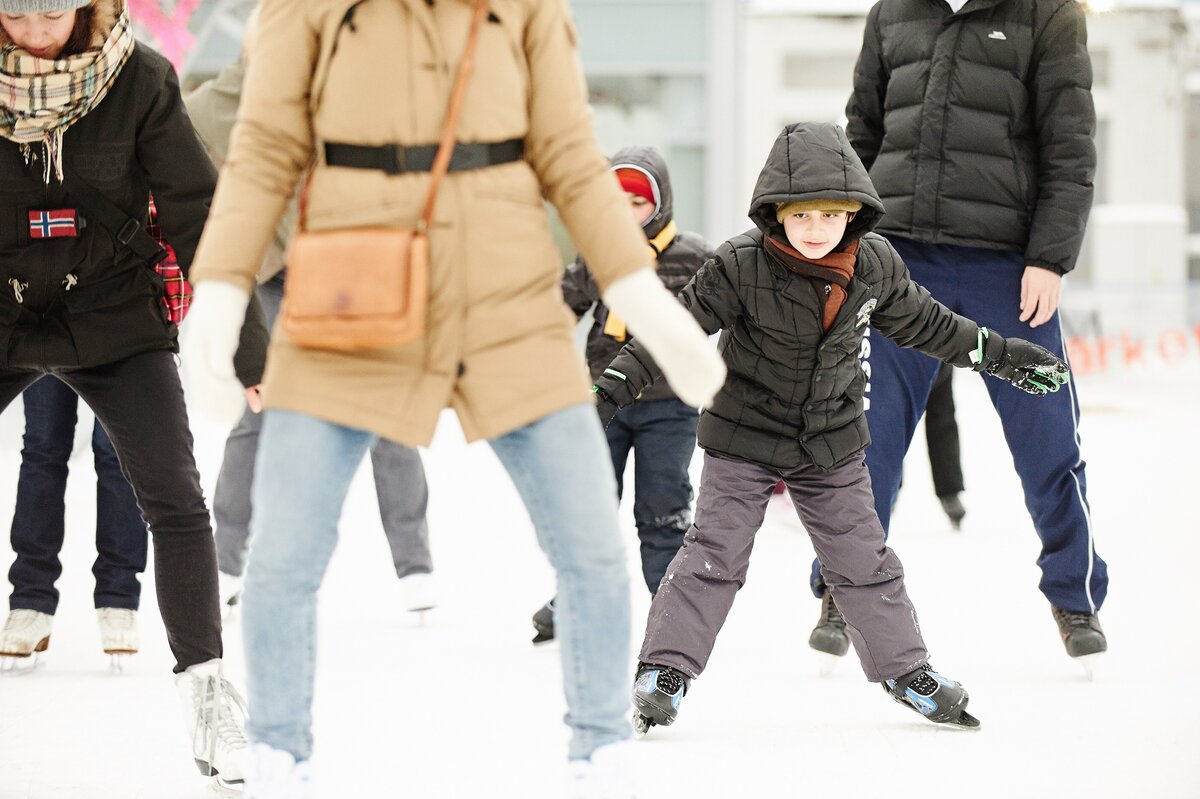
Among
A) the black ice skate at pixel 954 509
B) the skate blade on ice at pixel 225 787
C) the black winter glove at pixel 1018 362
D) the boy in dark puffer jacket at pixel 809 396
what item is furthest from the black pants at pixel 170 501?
the black ice skate at pixel 954 509

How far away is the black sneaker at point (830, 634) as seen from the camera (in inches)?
147

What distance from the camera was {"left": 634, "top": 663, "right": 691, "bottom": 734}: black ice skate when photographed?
320cm

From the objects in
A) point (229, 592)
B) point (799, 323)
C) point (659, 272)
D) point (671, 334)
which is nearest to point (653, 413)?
point (659, 272)

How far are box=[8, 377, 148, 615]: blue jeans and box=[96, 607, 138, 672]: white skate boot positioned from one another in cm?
3

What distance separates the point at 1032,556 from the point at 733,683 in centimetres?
210

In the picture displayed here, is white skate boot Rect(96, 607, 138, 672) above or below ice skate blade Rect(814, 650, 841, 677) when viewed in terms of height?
above

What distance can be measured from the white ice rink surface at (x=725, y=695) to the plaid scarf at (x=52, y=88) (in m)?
1.20

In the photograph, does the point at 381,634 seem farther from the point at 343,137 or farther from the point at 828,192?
the point at 343,137

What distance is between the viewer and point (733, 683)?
12.2 feet

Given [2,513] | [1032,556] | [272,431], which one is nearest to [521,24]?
[272,431]

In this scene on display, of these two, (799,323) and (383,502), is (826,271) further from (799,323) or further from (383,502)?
(383,502)

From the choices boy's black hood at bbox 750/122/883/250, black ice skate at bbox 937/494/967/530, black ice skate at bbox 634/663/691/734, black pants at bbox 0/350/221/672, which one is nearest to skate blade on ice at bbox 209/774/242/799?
black pants at bbox 0/350/221/672

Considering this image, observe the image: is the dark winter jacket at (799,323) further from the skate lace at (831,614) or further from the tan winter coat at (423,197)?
the tan winter coat at (423,197)

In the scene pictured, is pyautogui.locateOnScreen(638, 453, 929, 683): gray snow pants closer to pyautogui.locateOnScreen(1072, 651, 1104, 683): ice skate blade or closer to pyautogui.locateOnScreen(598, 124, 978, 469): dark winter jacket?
pyautogui.locateOnScreen(598, 124, 978, 469): dark winter jacket
